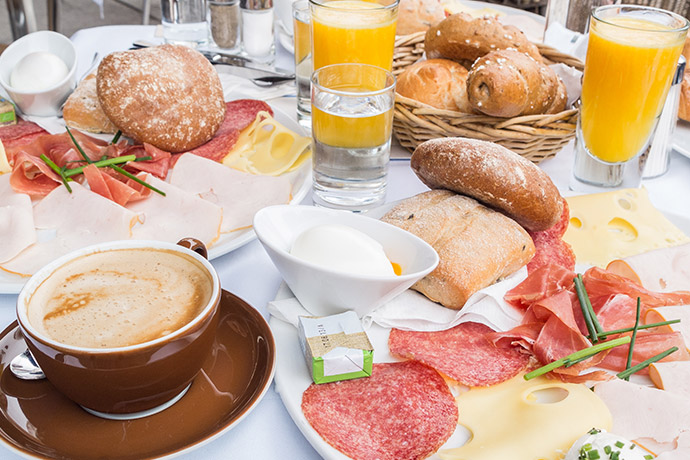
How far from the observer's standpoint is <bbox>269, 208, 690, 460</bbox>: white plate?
70 cm

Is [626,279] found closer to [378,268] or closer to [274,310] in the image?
[378,268]

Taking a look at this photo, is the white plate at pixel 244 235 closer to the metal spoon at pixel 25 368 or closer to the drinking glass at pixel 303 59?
the drinking glass at pixel 303 59

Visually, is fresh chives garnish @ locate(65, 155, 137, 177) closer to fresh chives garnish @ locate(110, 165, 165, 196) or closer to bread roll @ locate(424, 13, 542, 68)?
fresh chives garnish @ locate(110, 165, 165, 196)

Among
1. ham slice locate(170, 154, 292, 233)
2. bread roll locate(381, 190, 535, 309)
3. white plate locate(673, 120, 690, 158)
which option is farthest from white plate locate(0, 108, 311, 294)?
white plate locate(673, 120, 690, 158)

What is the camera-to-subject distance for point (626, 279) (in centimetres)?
96

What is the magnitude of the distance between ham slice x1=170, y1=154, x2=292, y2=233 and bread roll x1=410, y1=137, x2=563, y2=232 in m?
0.31

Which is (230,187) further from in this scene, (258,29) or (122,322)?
(258,29)

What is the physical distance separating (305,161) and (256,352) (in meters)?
0.63

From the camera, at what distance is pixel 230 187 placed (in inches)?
48.9

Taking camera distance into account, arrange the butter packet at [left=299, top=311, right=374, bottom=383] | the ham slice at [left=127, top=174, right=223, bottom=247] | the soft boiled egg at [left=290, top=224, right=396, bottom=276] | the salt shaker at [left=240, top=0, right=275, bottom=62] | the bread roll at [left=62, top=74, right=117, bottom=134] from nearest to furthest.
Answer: the butter packet at [left=299, top=311, right=374, bottom=383]
the soft boiled egg at [left=290, top=224, right=396, bottom=276]
the ham slice at [left=127, top=174, right=223, bottom=247]
the bread roll at [left=62, top=74, right=117, bottom=134]
the salt shaker at [left=240, top=0, right=275, bottom=62]

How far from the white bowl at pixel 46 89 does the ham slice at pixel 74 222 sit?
1.50 ft

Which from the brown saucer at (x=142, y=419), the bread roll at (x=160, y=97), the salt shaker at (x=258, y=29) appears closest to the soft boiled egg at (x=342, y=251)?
the brown saucer at (x=142, y=419)

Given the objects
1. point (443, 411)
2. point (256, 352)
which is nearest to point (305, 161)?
point (256, 352)

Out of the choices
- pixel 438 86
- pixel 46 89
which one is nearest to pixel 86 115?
pixel 46 89
